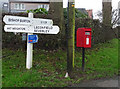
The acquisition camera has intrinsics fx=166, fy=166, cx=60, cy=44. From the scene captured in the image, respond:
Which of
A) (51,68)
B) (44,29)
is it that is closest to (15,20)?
(44,29)

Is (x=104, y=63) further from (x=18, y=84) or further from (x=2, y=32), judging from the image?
(x=2, y=32)

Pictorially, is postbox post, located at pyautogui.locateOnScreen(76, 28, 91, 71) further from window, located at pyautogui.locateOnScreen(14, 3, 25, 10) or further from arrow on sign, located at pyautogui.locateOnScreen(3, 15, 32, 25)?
window, located at pyautogui.locateOnScreen(14, 3, 25, 10)

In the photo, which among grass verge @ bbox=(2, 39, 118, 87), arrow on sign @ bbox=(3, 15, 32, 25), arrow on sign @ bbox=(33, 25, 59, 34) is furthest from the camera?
arrow on sign @ bbox=(33, 25, 59, 34)

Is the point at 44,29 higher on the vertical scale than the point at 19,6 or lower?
lower

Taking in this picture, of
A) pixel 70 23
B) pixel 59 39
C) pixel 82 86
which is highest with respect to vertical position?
pixel 70 23

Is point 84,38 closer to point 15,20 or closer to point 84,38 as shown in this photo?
point 84,38

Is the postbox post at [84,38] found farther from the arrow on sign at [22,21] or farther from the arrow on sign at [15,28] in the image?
the arrow on sign at [15,28]

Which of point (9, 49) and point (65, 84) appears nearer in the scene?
point (65, 84)

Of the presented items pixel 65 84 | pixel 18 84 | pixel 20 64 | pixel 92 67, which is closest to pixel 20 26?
pixel 20 64

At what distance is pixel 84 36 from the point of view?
644 cm

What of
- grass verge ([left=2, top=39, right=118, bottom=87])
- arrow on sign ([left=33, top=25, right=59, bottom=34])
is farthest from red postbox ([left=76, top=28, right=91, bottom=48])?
grass verge ([left=2, top=39, right=118, bottom=87])

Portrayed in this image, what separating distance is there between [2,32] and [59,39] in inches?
118

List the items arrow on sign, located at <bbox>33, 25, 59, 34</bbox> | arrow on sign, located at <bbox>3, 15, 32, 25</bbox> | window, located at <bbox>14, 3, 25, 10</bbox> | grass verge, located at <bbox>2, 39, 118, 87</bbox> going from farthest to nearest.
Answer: window, located at <bbox>14, 3, 25, 10</bbox>
arrow on sign, located at <bbox>33, 25, 59, 34</bbox>
arrow on sign, located at <bbox>3, 15, 32, 25</bbox>
grass verge, located at <bbox>2, 39, 118, 87</bbox>

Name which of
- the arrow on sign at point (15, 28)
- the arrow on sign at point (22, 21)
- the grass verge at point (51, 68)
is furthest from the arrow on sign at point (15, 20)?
the grass verge at point (51, 68)
